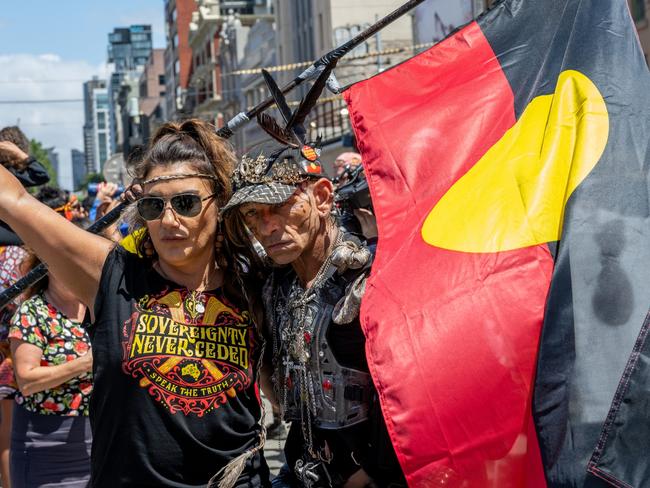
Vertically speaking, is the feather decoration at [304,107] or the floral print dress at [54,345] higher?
the feather decoration at [304,107]

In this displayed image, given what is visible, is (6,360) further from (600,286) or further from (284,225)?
(600,286)

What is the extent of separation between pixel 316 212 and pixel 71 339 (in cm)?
180

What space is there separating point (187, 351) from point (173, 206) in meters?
0.47

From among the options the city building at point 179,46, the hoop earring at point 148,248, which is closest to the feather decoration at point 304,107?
the hoop earring at point 148,248

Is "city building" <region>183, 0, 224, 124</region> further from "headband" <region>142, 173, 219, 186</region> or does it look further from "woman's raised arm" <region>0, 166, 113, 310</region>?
"woman's raised arm" <region>0, 166, 113, 310</region>

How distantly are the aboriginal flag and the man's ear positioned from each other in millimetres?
155

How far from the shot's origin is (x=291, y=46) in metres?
38.9

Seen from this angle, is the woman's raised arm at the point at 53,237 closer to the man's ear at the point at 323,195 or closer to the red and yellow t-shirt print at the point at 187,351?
the red and yellow t-shirt print at the point at 187,351

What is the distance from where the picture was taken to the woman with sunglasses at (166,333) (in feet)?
10.1

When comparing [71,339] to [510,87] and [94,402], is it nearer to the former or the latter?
[94,402]

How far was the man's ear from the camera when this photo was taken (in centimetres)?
327

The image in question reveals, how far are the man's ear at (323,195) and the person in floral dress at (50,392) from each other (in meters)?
1.67

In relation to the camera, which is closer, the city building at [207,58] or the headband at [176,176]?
the headband at [176,176]

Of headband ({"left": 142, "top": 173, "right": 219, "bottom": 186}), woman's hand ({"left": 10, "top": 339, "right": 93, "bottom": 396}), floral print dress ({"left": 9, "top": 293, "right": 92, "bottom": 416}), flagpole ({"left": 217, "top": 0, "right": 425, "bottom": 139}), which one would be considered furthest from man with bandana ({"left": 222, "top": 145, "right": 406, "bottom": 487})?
floral print dress ({"left": 9, "top": 293, "right": 92, "bottom": 416})
